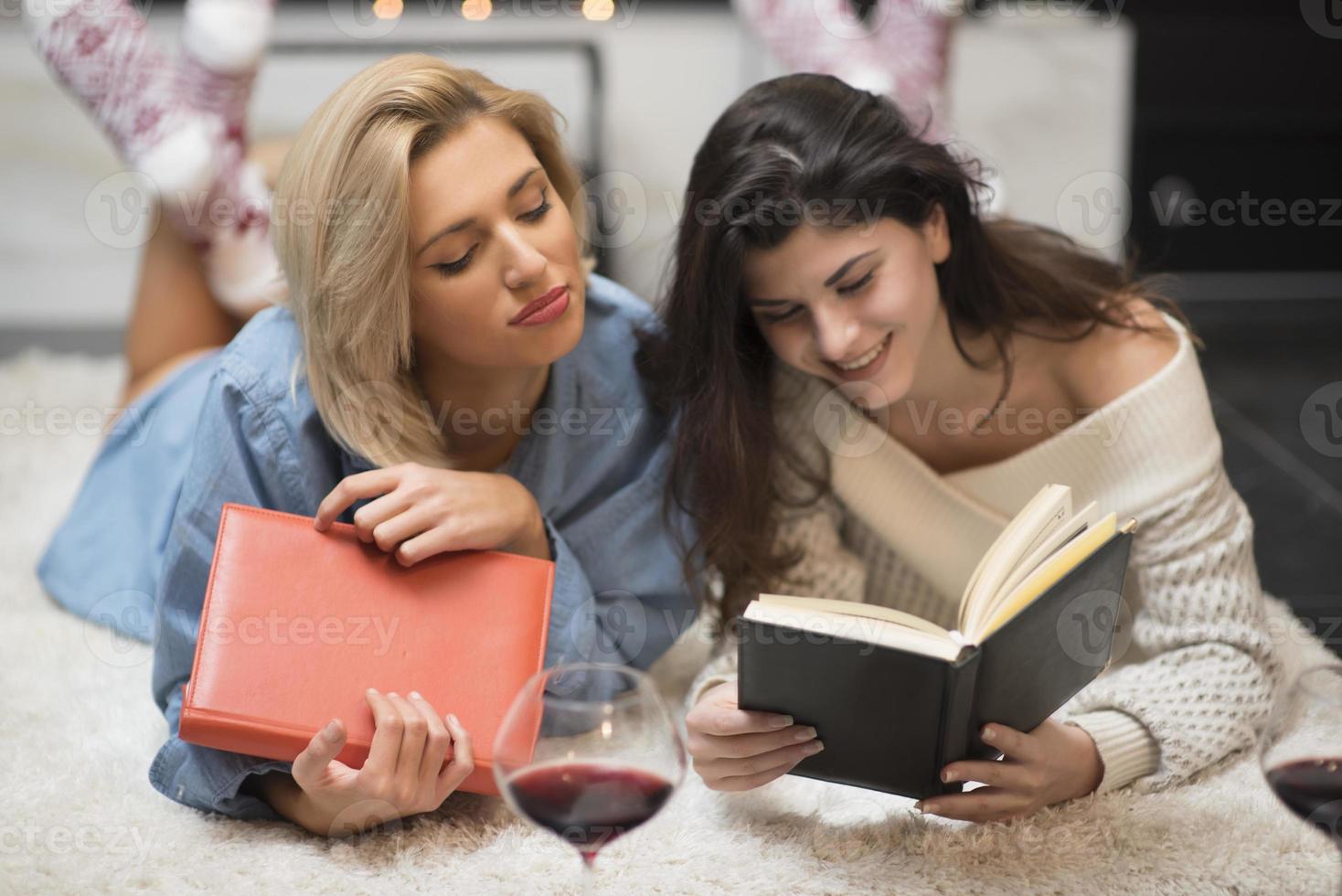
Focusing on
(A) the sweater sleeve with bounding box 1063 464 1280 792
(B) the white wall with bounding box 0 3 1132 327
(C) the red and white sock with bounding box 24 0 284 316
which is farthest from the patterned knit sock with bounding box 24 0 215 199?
(A) the sweater sleeve with bounding box 1063 464 1280 792

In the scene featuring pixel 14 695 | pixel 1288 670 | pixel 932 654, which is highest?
pixel 932 654

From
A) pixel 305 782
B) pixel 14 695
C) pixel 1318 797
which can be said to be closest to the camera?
pixel 1318 797

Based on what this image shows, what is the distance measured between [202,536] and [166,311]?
83 centimetres

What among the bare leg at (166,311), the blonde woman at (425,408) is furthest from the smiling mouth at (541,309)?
the bare leg at (166,311)

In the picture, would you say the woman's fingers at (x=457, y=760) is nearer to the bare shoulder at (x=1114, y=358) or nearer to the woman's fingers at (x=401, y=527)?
the woman's fingers at (x=401, y=527)

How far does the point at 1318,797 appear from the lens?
89 cm

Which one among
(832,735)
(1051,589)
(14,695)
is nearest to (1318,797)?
(1051,589)

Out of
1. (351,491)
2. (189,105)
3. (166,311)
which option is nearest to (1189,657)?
(351,491)

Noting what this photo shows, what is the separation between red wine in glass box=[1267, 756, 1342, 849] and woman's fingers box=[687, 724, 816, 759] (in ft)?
1.27

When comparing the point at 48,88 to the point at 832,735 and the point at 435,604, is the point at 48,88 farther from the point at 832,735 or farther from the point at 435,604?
the point at 832,735

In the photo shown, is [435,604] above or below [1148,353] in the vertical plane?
below

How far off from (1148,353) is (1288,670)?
0.44 m

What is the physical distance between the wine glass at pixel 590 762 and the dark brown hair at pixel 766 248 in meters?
0.54

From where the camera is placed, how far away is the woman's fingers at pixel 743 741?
3.88 ft
